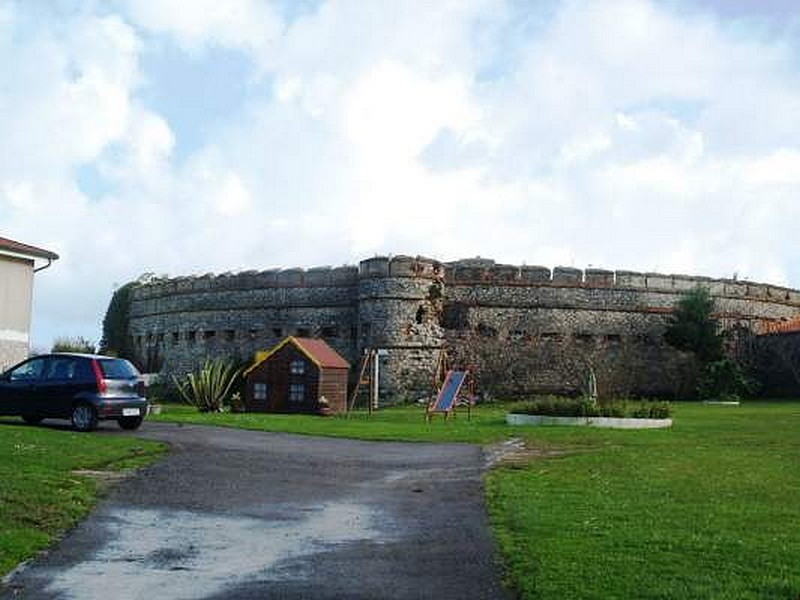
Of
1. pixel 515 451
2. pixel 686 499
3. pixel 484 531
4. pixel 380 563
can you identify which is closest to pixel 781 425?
pixel 515 451

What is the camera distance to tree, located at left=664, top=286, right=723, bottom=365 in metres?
36.5

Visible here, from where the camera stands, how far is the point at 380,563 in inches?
288

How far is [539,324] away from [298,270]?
9480mm

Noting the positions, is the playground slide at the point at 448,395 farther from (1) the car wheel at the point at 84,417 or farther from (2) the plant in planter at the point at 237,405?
(1) the car wheel at the point at 84,417

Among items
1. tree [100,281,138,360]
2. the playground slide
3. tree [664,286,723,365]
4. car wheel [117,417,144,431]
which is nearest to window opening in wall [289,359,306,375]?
the playground slide

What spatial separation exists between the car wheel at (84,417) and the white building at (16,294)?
7.57 meters

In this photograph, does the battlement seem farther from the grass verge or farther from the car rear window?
the grass verge

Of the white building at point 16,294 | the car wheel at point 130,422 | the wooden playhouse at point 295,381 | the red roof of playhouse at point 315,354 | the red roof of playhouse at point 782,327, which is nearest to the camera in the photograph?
the car wheel at point 130,422

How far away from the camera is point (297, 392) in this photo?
28359 mm

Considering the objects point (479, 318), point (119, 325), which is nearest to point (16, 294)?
point (479, 318)

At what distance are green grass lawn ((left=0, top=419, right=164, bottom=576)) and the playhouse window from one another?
11589 mm

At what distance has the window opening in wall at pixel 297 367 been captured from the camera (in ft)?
93.0

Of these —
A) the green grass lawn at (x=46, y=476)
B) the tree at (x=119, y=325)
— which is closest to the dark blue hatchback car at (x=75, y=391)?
the green grass lawn at (x=46, y=476)

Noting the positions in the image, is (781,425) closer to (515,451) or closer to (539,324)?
(515,451)
